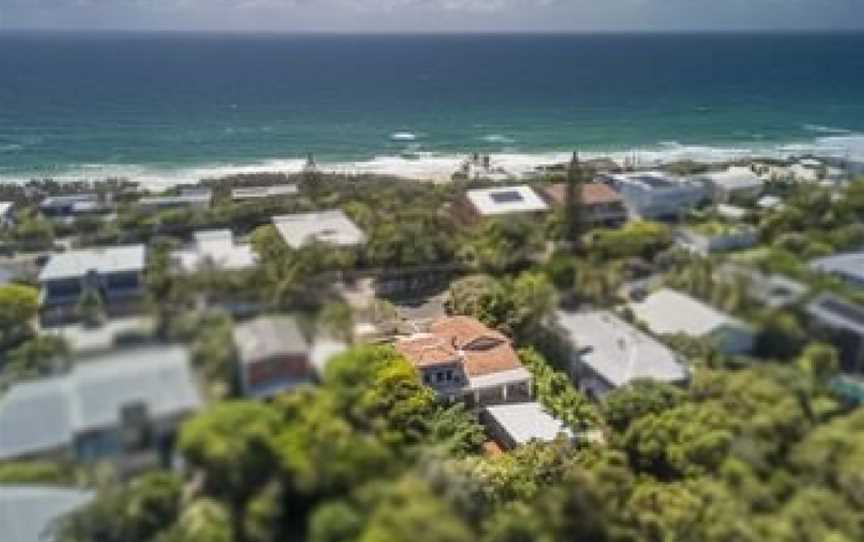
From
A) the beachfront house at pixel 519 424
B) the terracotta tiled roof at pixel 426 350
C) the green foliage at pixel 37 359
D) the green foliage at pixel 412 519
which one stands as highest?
the green foliage at pixel 37 359

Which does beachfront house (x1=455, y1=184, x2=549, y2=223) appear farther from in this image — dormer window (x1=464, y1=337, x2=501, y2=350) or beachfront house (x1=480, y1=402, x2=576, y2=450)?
dormer window (x1=464, y1=337, x2=501, y2=350)

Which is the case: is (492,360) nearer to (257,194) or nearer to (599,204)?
(257,194)

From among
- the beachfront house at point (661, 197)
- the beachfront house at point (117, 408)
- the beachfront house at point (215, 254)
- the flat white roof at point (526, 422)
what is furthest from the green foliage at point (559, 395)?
the beachfront house at point (117, 408)

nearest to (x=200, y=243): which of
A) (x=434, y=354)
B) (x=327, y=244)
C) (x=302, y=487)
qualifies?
(x=327, y=244)

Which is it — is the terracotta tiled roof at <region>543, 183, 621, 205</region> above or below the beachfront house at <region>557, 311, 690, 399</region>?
above

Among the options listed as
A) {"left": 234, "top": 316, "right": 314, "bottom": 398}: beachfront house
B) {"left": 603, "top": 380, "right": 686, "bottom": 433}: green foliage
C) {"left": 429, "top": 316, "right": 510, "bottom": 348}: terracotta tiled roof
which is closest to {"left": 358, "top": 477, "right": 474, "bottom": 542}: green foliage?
{"left": 234, "top": 316, "right": 314, "bottom": 398}: beachfront house

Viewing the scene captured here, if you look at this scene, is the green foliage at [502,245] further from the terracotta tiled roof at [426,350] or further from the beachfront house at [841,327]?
the terracotta tiled roof at [426,350]

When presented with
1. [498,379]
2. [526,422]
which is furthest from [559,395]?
[498,379]

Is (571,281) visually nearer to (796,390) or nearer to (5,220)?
(796,390)
